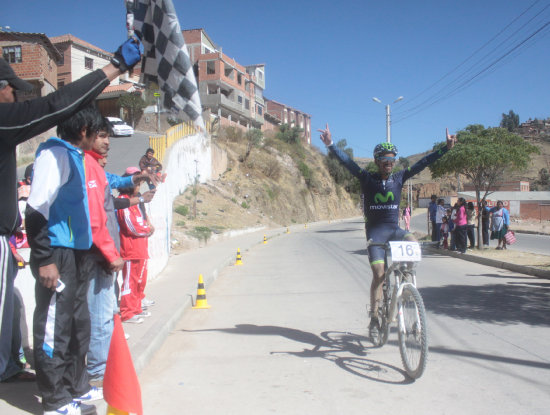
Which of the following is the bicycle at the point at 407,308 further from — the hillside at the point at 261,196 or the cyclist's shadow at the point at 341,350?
the hillside at the point at 261,196

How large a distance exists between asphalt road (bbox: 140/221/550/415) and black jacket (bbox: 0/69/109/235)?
6.35 ft

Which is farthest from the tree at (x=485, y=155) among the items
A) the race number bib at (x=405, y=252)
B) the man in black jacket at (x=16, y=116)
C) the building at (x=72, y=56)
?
the building at (x=72, y=56)

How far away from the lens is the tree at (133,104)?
137 ft

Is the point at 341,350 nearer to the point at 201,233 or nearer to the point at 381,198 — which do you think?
the point at 381,198

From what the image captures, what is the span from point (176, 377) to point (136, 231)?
7.03 ft

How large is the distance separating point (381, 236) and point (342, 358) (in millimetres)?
1309

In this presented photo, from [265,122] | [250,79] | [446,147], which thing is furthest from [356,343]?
[265,122]

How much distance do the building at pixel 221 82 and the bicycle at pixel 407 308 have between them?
46601 millimetres

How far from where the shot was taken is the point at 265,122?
74750 mm

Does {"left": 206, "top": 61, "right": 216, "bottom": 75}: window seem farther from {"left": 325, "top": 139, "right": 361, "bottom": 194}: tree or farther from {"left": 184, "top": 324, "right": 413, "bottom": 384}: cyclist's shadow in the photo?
{"left": 184, "top": 324, "right": 413, "bottom": 384}: cyclist's shadow

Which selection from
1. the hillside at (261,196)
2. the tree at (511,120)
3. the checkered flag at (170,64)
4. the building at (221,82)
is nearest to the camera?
the checkered flag at (170,64)

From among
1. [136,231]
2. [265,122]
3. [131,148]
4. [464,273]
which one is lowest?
[464,273]

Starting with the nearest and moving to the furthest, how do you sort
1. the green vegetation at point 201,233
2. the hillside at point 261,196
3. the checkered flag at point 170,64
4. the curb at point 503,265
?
the checkered flag at point 170,64 → the curb at point 503,265 → the green vegetation at point 201,233 → the hillside at point 261,196

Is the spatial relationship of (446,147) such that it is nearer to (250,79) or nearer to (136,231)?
(136,231)
